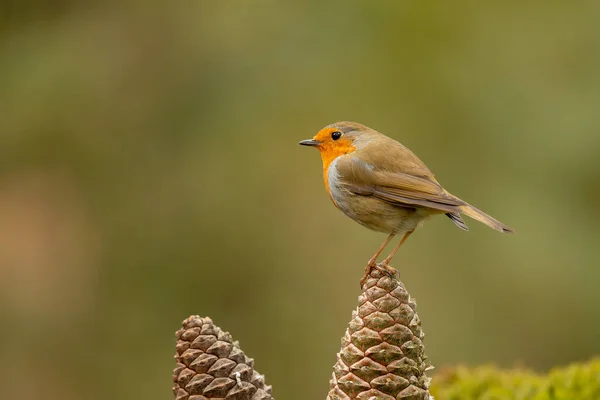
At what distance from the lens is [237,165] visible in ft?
19.9

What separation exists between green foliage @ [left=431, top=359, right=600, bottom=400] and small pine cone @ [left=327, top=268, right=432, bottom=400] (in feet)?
2.02

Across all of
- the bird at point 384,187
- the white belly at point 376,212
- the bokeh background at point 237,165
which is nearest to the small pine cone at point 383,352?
the bird at point 384,187

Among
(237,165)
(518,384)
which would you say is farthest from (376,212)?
(237,165)

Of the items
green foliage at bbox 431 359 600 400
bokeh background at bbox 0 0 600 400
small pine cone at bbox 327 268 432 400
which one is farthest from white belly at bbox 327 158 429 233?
bokeh background at bbox 0 0 600 400

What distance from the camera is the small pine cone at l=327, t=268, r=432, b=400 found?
1.69m

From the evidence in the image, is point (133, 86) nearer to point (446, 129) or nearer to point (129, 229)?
point (129, 229)

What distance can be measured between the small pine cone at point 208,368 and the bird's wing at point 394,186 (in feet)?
5.14

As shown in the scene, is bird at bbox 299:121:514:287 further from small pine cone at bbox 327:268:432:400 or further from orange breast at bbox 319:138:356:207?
small pine cone at bbox 327:268:432:400

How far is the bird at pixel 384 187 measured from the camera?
3229mm

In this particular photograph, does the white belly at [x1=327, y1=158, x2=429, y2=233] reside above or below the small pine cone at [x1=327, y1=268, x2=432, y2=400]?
above

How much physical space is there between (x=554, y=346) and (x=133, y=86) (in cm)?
377

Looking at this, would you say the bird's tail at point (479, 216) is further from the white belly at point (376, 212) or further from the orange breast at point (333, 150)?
the orange breast at point (333, 150)

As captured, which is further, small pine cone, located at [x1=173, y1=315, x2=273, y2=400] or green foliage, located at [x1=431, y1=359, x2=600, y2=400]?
green foliage, located at [x1=431, y1=359, x2=600, y2=400]

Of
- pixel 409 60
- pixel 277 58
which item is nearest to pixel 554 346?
pixel 409 60
